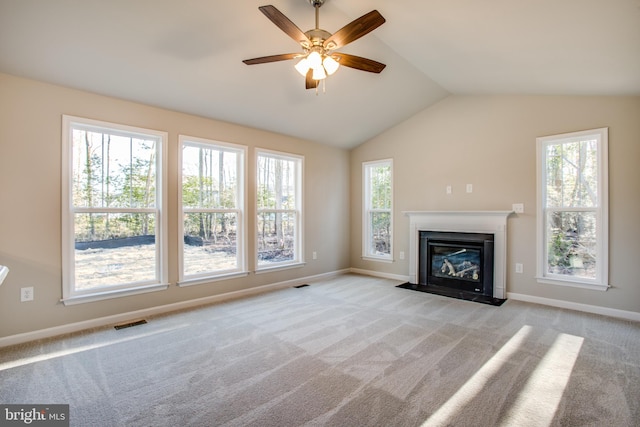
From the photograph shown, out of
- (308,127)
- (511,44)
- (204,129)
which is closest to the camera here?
(511,44)

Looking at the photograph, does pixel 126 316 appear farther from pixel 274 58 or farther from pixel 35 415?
pixel 274 58

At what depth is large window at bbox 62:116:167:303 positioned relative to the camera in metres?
3.06

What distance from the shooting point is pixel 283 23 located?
6.82 ft

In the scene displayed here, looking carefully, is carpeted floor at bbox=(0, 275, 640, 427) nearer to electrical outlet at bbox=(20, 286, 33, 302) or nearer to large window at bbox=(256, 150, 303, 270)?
electrical outlet at bbox=(20, 286, 33, 302)

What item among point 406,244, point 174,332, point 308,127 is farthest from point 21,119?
point 406,244

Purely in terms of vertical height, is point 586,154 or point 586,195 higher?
point 586,154

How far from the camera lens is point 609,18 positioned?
6.81ft

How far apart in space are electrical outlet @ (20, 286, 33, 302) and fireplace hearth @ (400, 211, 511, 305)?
458cm

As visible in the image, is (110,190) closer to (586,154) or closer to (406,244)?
(406,244)

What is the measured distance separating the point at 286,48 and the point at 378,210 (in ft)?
11.1

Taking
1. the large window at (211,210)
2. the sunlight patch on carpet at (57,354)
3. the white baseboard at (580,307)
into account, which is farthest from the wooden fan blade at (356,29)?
the white baseboard at (580,307)

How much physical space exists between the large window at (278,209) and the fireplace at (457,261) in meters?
2.08

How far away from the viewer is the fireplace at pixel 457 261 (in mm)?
4324

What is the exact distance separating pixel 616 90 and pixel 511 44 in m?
1.59
